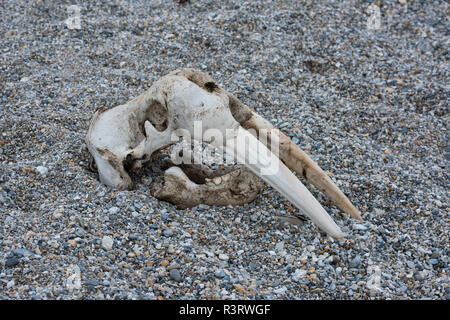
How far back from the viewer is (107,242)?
3.23 m

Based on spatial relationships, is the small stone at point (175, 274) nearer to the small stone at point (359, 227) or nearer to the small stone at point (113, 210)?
the small stone at point (113, 210)

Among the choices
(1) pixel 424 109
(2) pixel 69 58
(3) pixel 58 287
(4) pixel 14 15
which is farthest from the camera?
(4) pixel 14 15

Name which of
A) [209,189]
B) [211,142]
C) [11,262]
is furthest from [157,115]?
[11,262]

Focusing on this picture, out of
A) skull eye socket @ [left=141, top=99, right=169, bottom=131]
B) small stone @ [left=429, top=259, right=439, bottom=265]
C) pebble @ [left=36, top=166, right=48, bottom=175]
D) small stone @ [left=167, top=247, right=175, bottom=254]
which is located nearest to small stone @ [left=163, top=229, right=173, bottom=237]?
small stone @ [left=167, top=247, right=175, bottom=254]

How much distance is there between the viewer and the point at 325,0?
6.12 m

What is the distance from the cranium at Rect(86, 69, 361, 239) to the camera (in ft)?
11.1

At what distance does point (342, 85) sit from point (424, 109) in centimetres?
78

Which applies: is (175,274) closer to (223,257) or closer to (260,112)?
(223,257)

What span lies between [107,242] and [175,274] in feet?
1.56

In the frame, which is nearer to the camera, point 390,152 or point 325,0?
point 390,152

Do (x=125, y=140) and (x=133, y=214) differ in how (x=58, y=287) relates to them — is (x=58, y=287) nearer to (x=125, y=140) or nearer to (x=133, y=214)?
(x=133, y=214)

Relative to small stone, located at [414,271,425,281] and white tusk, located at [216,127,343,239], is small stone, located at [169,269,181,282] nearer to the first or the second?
white tusk, located at [216,127,343,239]

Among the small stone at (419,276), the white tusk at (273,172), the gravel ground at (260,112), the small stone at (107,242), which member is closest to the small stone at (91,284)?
the gravel ground at (260,112)

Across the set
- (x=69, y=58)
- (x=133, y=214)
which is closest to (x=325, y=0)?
(x=69, y=58)
